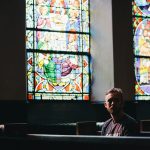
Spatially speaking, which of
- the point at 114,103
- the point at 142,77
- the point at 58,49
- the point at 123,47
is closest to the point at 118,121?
the point at 114,103

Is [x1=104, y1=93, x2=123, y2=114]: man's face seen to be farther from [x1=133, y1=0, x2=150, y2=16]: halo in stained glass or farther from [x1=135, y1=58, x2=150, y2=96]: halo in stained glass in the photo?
[x1=133, y1=0, x2=150, y2=16]: halo in stained glass

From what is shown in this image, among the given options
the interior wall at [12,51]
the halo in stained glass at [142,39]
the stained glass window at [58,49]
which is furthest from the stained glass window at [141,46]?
the interior wall at [12,51]

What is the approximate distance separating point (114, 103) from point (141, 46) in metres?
5.14

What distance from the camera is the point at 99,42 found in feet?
30.2

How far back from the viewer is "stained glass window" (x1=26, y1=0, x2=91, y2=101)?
28.1 ft

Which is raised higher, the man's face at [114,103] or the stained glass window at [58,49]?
the stained glass window at [58,49]

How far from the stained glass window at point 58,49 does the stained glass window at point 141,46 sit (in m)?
0.99

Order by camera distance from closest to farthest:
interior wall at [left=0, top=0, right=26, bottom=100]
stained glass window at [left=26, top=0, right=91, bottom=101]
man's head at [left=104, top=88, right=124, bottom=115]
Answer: man's head at [left=104, top=88, right=124, bottom=115] → interior wall at [left=0, top=0, right=26, bottom=100] → stained glass window at [left=26, top=0, right=91, bottom=101]

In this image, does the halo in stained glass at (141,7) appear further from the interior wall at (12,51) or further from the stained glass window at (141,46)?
the interior wall at (12,51)

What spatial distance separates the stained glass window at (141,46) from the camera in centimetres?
941

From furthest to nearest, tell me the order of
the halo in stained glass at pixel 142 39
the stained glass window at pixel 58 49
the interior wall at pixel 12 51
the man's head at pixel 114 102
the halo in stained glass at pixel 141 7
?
the halo in stained glass at pixel 141 7, the halo in stained glass at pixel 142 39, the stained glass window at pixel 58 49, the interior wall at pixel 12 51, the man's head at pixel 114 102

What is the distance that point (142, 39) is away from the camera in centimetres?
959

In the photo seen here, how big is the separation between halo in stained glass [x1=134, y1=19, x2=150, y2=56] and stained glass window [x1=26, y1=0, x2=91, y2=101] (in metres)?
Result: 1.01

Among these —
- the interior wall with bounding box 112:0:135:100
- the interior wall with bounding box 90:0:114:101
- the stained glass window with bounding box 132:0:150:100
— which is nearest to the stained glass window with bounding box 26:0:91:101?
the interior wall with bounding box 90:0:114:101
